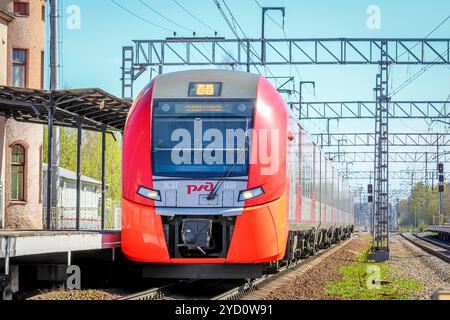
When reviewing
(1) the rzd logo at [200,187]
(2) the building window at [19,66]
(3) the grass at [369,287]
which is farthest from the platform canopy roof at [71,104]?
(2) the building window at [19,66]

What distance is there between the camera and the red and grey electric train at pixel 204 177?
13.2m

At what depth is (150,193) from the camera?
13281 mm

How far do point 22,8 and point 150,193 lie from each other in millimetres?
18296

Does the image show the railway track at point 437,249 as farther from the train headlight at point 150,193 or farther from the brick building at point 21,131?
the train headlight at point 150,193

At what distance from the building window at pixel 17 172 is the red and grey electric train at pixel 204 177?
1477cm

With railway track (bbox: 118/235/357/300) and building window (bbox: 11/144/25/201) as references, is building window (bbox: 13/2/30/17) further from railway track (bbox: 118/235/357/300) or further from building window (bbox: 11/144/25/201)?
railway track (bbox: 118/235/357/300)

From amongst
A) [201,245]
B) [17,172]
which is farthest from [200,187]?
[17,172]

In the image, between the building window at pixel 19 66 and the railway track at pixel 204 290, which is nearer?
the railway track at pixel 204 290

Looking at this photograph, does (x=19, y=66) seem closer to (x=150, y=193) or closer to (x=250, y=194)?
(x=150, y=193)

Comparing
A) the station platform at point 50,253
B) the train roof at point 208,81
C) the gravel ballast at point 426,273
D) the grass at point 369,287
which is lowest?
the gravel ballast at point 426,273

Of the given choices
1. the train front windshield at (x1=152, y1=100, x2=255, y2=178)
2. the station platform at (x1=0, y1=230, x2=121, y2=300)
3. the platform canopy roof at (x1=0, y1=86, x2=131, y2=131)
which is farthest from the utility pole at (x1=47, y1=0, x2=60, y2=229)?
the train front windshield at (x1=152, y1=100, x2=255, y2=178)

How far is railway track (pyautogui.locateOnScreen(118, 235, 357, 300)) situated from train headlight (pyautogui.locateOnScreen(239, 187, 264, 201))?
1524 mm

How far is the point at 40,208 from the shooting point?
1155 inches
